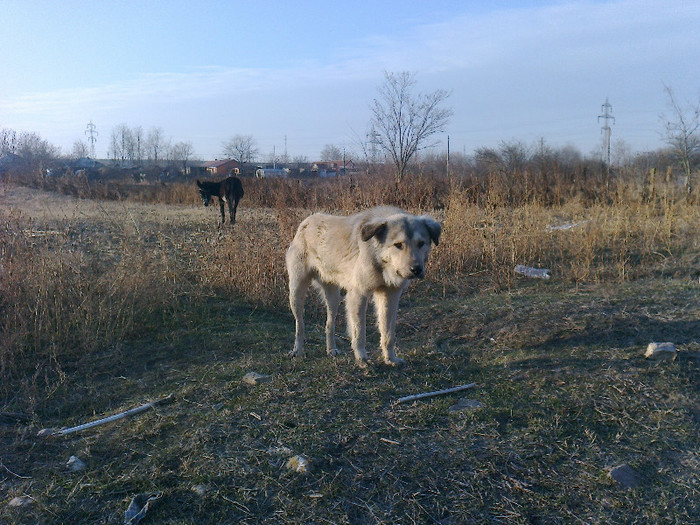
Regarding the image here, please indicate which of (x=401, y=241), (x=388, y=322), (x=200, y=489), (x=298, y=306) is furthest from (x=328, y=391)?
(x=298, y=306)

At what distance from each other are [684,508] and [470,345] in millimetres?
3173

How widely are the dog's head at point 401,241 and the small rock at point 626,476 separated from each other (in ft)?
6.85

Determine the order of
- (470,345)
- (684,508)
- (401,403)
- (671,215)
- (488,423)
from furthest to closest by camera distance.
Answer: (671,215) → (470,345) → (401,403) → (488,423) → (684,508)

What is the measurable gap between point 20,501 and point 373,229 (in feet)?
11.0

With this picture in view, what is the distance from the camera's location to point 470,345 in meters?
6.57

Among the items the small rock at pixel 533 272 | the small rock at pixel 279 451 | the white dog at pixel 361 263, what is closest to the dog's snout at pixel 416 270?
the white dog at pixel 361 263

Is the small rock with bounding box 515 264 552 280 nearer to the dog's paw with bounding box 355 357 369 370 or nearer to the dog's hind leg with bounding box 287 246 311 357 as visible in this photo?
the dog's hind leg with bounding box 287 246 311 357

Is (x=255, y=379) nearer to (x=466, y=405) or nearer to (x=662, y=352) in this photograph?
(x=466, y=405)

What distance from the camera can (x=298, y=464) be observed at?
3918mm

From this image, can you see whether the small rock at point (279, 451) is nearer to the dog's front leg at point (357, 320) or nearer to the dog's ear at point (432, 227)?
the dog's front leg at point (357, 320)

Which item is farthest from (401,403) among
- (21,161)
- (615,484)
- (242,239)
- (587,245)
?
(21,161)

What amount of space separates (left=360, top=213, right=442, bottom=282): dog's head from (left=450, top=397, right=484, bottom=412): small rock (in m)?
1.10

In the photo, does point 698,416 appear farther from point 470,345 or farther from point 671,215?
point 671,215

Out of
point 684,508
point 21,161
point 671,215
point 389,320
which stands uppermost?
point 21,161
